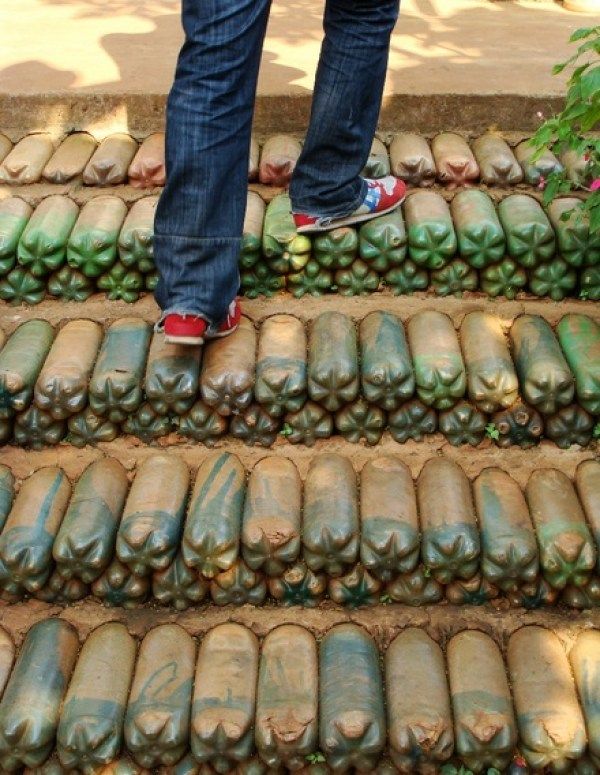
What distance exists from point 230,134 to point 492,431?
2.88ft

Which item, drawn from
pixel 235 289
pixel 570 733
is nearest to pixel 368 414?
pixel 235 289

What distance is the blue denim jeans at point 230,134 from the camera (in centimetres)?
167

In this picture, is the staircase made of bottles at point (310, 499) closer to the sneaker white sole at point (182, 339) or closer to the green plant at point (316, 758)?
the green plant at point (316, 758)

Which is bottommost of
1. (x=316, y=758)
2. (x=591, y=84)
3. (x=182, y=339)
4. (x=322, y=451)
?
(x=316, y=758)

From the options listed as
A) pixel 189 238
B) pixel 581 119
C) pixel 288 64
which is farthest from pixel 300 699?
pixel 288 64

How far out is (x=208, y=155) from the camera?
175 cm

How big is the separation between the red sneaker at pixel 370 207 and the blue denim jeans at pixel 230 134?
2 cm

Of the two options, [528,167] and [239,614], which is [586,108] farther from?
[239,614]

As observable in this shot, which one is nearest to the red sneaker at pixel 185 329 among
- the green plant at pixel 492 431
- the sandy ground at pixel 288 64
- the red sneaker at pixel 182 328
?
the red sneaker at pixel 182 328

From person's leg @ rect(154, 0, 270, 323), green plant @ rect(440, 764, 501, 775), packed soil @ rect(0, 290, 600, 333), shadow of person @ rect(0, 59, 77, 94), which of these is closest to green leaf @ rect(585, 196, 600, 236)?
packed soil @ rect(0, 290, 600, 333)

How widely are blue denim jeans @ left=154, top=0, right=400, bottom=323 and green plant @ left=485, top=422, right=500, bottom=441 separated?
0.63 meters

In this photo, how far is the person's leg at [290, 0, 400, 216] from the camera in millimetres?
1947

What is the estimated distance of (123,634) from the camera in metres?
1.89

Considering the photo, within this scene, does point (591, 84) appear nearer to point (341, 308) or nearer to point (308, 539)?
point (341, 308)
